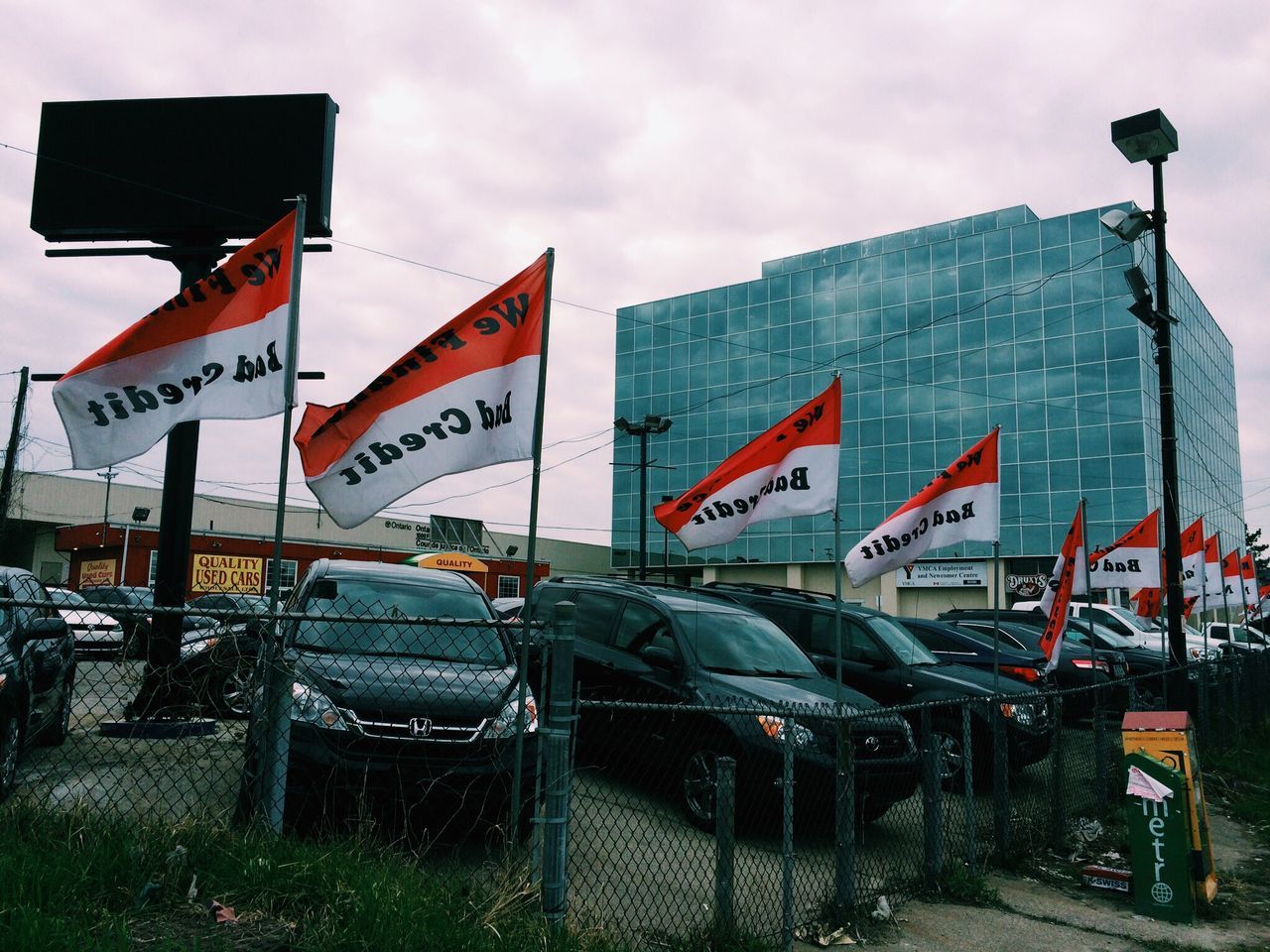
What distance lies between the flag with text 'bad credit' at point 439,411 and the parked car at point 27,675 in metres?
1.58

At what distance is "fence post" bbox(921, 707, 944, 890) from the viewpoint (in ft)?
21.0

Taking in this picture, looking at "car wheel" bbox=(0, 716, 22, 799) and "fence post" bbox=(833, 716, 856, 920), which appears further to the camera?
"car wheel" bbox=(0, 716, 22, 799)

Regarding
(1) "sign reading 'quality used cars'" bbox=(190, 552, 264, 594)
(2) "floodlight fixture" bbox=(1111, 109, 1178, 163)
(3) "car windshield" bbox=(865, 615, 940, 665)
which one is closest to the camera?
(3) "car windshield" bbox=(865, 615, 940, 665)

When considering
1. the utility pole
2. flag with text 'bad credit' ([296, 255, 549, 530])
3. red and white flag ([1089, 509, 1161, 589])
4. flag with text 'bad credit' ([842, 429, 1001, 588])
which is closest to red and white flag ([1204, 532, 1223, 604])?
red and white flag ([1089, 509, 1161, 589])

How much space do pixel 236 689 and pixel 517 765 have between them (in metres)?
1.49

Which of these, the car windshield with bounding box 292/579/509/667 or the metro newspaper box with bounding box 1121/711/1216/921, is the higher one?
the car windshield with bounding box 292/579/509/667

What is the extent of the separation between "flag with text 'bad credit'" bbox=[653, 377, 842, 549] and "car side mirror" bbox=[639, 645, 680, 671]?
0.91 m

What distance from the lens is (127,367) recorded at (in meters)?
5.59

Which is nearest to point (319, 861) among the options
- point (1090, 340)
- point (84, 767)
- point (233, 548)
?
point (84, 767)

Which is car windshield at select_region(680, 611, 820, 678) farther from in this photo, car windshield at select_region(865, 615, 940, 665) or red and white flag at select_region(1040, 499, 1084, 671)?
red and white flag at select_region(1040, 499, 1084, 671)

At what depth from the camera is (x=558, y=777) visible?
14.4 feet

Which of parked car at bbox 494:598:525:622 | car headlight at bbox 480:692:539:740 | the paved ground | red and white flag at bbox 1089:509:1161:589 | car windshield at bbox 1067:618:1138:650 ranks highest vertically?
red and white flag at bbox 1089:509:1161:589

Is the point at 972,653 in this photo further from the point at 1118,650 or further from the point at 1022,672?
the point at 1118,650

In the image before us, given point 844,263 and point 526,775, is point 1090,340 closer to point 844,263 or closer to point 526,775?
point 844,263
